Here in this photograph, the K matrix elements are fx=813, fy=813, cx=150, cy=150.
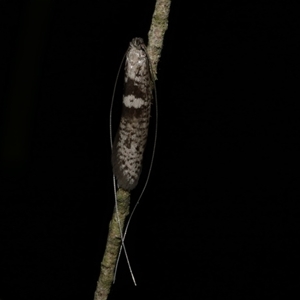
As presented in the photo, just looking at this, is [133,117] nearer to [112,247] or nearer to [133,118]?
[133,118]

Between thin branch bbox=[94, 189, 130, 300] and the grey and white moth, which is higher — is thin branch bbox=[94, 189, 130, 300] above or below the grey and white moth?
below

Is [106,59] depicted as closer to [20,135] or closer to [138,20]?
[138,20]

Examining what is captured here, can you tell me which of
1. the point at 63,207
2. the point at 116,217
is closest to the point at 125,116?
the point at 116,217

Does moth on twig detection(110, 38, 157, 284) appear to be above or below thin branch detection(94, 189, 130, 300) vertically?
above

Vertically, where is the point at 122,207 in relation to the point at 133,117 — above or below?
below

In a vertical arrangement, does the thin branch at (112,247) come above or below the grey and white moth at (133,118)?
below

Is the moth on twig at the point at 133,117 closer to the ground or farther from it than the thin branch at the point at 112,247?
farther from it

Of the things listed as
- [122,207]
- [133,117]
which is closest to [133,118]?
[133,117]
